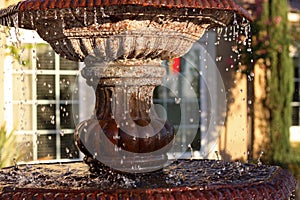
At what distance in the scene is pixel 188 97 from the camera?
25.1 ft

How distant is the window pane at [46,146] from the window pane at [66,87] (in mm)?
463

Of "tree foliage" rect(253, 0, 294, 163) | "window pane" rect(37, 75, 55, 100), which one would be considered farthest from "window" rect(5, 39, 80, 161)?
"tree foliage" rect(253, 0, 294, 163)

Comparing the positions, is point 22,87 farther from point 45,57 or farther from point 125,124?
point 125,124

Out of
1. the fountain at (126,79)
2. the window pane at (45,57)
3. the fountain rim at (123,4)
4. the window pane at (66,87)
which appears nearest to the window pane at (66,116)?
the window pane at (66,87)

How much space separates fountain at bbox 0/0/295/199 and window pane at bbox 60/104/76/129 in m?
3.26

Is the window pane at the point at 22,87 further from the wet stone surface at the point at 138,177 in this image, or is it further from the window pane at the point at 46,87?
the wet stone surface at the point at 138,177

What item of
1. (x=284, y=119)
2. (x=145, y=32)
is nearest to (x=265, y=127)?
(x=284, y=119)

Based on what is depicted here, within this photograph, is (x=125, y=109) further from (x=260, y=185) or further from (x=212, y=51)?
(x=212, y=51)

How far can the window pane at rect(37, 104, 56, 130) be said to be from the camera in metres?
6.70

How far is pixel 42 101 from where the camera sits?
672 centimetres

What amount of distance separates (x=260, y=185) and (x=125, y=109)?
3.15ft

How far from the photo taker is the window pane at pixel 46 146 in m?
6.70

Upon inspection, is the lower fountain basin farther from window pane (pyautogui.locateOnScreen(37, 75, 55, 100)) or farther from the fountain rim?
window pane (pyautogui.locateOnScreen(37, 75, 55, 100))

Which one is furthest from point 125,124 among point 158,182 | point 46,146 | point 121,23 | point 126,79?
point 46,146
